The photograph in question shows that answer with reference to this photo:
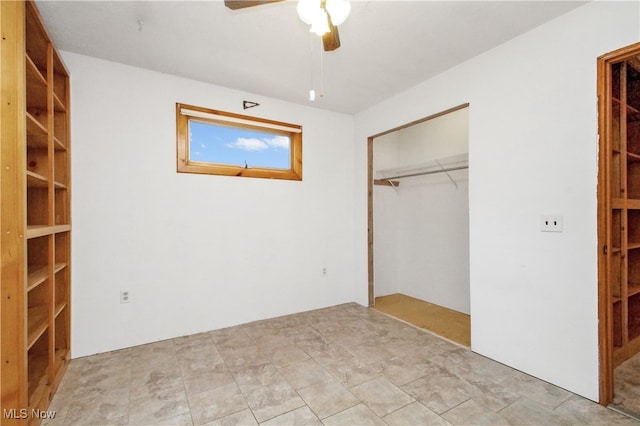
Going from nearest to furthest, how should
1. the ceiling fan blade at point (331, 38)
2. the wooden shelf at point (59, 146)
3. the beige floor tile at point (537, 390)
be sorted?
1. the ceiling fan blade at point (331, 38)
2. the beige floor tile at point (537, 390)
3. the wooden shelf at point (59, 146)

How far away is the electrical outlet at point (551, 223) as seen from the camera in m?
1.91

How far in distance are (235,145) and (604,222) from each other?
3030mm

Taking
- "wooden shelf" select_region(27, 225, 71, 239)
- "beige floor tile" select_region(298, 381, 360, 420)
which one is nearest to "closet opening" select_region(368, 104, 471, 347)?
"beige floor tile" select_region(298, 381, 360, 420)

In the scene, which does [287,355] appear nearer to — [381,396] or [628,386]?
[381,396]

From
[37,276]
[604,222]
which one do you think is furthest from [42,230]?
[604,222]

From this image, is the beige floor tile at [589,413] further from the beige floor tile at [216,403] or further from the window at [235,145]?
the window at [235,145]

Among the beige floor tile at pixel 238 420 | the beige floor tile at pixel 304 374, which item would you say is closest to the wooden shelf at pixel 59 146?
the beige floor tile at pixel 238 420

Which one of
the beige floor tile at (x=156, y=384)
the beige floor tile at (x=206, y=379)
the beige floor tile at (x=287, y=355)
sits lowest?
the beige floor tile at (x=287, y=355)

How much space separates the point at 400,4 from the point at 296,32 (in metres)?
0.71

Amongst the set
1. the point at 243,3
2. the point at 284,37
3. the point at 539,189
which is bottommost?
the point at 539,189

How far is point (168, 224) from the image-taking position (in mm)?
2699

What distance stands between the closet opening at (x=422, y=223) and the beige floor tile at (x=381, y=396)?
116cm

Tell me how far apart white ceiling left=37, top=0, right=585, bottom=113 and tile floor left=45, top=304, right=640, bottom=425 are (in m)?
2.41

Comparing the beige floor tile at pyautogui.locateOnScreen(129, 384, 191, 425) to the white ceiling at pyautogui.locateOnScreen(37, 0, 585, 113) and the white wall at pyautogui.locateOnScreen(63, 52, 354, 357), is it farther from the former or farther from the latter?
the white ceiling at pyautogui.locateOnScreen(37, 0, 585, 113)
